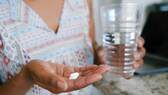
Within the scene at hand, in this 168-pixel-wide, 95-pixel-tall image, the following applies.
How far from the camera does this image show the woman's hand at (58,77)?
48 centimetres

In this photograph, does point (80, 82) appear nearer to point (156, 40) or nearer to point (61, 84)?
point (61, 84)

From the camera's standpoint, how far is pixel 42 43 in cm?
73

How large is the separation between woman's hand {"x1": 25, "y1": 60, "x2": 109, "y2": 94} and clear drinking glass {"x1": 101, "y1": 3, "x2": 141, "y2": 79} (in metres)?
0.15

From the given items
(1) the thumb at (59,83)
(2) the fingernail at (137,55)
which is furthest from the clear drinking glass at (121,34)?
(1) the thumb at (59,83)

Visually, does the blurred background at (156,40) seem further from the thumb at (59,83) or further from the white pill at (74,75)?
the thumb at (59,83)

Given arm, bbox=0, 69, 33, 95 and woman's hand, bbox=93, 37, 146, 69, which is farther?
woman's hand, bbox=93, 37, 146, 69

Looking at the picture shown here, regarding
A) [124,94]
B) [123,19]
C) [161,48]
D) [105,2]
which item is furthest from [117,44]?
[105,2]

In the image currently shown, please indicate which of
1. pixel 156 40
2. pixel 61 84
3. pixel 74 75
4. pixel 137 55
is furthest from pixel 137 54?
pixel 156 40

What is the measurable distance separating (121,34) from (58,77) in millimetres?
292

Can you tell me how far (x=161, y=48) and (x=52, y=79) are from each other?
2.69 feet

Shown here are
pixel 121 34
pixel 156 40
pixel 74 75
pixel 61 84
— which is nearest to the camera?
pixel 61 84

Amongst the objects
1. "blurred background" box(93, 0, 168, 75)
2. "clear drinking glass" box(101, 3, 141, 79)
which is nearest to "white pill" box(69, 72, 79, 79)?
"clear drinking glass" box(101, 3, 141, 79)

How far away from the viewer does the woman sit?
0.61 m

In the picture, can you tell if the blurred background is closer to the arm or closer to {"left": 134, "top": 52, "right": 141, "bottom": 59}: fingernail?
{"left": 134, "top": 52, "right": 141, "bottom": 59}: fingernail
